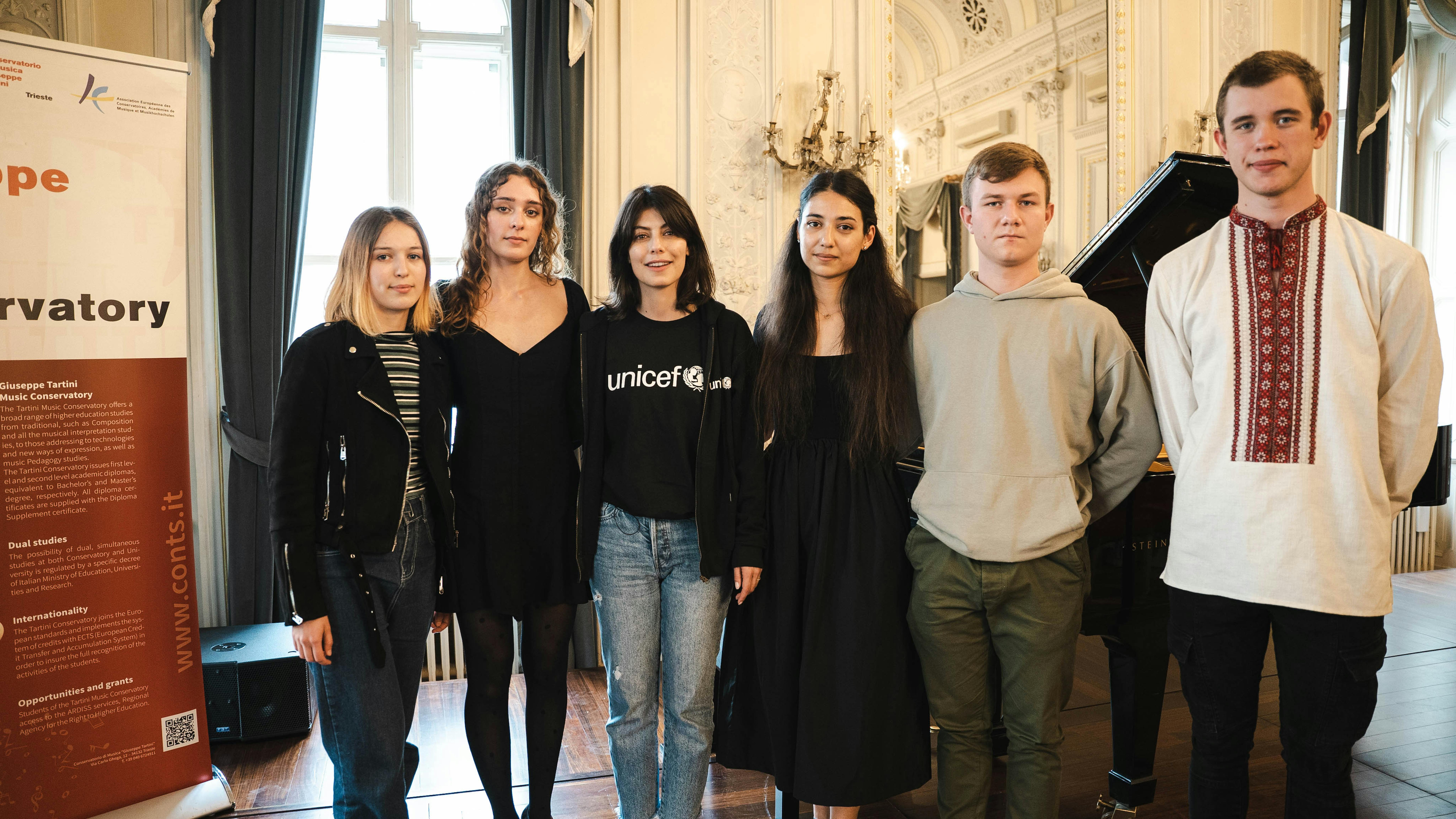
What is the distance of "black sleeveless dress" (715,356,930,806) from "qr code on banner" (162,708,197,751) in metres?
1.61

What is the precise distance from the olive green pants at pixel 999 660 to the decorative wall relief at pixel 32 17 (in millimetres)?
3484

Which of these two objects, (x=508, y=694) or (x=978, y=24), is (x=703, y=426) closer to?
(x=508, y=694)

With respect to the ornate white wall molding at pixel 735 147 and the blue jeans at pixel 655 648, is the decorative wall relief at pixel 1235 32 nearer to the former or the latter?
Answer: the ornate white wall molding at pixel 735 147

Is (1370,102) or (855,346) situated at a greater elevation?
(1370,102)

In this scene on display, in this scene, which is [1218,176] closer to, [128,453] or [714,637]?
[714,637]

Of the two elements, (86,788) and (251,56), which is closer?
(86,788)

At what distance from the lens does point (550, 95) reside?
329cm

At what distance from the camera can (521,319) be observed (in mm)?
1848

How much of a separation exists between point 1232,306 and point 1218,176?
32.2 inches

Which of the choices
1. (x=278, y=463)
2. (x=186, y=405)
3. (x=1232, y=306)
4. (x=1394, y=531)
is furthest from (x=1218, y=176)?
(x=1394, y=531)

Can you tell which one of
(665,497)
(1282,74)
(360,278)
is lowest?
(665,497)

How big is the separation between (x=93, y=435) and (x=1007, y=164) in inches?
87.1

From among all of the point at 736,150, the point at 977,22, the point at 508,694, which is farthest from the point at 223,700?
the point at 977,22

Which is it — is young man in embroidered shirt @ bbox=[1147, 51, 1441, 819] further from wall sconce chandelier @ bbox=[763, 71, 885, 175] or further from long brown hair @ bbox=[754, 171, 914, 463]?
wall sconce chandelier @ bbox=[763, 71, 885, 175]
